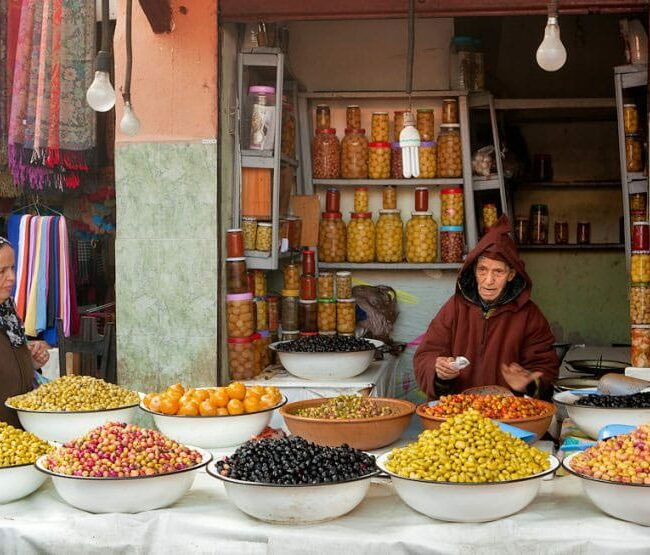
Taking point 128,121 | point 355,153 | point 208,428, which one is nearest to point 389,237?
point 355,153

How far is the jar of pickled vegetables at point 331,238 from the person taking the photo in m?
5.09

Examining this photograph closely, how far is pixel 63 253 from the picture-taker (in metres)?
4.45

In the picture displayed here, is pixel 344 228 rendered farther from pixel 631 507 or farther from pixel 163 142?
pixel 631 507

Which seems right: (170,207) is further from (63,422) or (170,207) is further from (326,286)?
(63,422)

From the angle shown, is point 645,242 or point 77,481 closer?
point 77,481

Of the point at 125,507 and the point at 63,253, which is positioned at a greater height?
the point at 63,253

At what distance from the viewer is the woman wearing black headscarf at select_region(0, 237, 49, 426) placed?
→ 3.27 m

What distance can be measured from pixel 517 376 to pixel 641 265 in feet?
2.47

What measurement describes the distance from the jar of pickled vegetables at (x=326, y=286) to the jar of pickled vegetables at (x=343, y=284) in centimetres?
4

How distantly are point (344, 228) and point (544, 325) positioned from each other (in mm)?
1749

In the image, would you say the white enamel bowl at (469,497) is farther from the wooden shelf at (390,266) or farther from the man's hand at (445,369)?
the wooden shelf at (390,266)

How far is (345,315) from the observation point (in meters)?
4.82

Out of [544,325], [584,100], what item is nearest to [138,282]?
[544,325]

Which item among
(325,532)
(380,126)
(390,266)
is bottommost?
(325,532)
